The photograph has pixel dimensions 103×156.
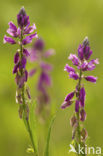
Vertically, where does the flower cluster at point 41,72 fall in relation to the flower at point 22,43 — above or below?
above

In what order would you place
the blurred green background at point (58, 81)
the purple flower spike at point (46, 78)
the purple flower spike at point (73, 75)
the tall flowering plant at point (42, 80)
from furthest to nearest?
the blurred green background at point (58, 81) < the purple flower spike at point (46, 78) < the tall flowering plant at point (42, 80) < the purple flower spike at point (73, 75)

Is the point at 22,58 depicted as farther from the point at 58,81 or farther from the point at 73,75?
the point at 58,81

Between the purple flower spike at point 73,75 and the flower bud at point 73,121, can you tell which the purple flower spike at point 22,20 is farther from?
the flower bud at point 73,121

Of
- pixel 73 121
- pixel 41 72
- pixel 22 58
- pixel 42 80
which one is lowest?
pixel 73 121

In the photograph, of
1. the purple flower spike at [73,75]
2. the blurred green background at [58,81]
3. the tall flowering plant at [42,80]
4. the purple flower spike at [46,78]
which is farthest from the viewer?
the blurred green background at [58,81]

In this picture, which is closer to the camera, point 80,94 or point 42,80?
point 80,94

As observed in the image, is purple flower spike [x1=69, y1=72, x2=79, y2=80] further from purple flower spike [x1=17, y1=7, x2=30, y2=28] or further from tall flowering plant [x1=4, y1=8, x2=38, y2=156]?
purple flower spike [x1=17, y1=7, x2=30, y2=28]

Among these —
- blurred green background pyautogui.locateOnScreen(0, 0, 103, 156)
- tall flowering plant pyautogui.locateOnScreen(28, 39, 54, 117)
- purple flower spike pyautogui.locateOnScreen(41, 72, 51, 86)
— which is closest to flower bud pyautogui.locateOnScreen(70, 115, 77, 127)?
tall flowering plant pyautogui.locateOnScreen(28, 39, 54, 117)

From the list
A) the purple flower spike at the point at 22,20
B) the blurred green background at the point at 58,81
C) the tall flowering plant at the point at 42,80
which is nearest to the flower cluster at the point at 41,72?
the tall flowering plant at the point at 42,80

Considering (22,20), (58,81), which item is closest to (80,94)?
(22,20)

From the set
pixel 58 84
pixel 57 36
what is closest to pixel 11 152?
pixel 58 84
